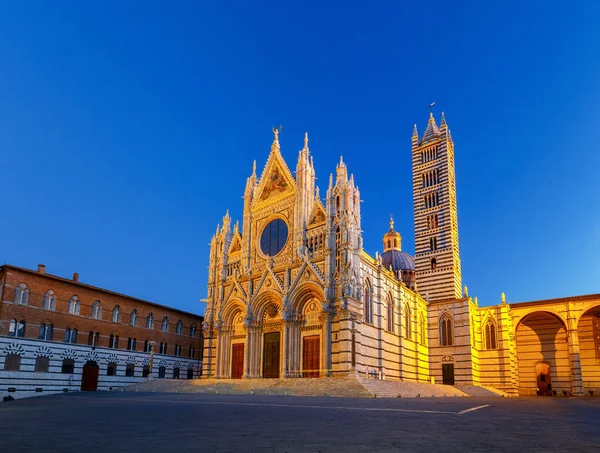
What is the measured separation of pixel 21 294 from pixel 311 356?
21836 millimetres

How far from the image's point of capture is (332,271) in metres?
34.4

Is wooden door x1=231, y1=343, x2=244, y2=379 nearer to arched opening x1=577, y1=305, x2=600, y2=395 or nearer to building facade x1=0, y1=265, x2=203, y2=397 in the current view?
building facade x1=0, y1=265, x2=203, y2=397

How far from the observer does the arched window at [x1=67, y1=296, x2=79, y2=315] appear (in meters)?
38.5

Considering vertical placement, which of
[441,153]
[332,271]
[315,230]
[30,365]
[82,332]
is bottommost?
[30,365]

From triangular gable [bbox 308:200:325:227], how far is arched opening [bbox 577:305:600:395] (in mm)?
28619

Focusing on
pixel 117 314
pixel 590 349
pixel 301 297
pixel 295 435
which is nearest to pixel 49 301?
pixel 117 314

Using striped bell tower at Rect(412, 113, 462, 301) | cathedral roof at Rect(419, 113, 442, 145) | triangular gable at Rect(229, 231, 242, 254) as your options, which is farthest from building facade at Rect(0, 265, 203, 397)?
cathedral roof at Rect(419, 113, 442, 145)

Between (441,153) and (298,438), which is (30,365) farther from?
(441,153)

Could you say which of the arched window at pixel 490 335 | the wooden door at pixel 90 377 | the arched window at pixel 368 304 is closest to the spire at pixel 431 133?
the arched window at pixel 490 335

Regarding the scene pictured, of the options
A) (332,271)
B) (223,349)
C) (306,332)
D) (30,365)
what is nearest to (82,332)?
(30,365)

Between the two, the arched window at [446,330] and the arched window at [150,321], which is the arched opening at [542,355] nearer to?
the arched window at [446,330]

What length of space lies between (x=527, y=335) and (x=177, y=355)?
3676cm

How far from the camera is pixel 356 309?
33562mm

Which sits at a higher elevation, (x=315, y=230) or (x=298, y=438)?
(x=315, y=230)
